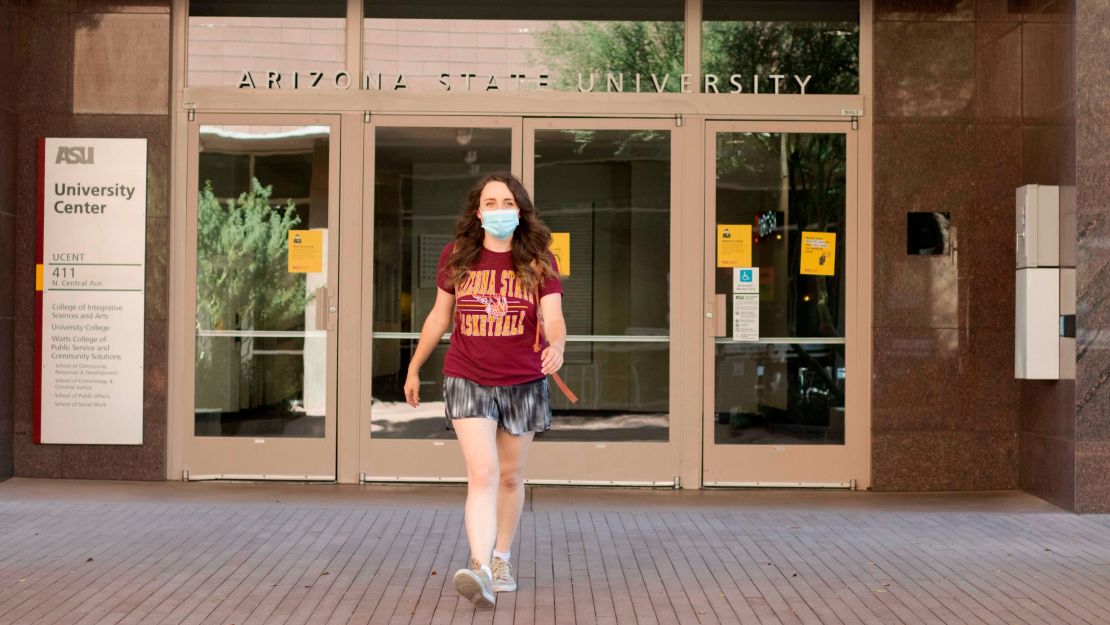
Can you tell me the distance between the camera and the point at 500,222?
18.0ft

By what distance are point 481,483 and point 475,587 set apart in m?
0.44

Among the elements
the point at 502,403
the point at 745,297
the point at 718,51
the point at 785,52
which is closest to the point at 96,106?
the point at 718,51

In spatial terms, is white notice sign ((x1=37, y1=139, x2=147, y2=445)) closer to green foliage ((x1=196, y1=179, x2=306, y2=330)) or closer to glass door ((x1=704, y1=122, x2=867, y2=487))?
green foliage ((x1=196, y1=179, x2=306, y2=330))

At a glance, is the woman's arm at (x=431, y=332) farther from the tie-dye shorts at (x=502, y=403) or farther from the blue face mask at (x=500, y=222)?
the blue face mask at (x=500, y=222)

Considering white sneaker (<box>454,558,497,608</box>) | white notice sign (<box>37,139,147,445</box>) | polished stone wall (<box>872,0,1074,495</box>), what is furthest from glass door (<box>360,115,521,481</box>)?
white sneaker (<box>454,558,497,608</box>)

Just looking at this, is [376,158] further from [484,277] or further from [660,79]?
[484,277]

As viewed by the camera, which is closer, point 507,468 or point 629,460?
point 507,468

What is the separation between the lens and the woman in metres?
5.43

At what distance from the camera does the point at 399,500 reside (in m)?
8.30

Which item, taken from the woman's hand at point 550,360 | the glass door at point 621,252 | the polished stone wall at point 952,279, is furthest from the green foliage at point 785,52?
the woman's hand at point 550,360

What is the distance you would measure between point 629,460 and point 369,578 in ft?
10.7

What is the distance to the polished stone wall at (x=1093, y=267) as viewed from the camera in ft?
25.6

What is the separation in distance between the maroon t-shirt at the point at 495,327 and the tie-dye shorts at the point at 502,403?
0.11 feet

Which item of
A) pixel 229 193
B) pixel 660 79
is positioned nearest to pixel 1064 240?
pixel 660 79
